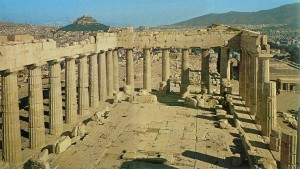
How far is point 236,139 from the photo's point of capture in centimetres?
2092

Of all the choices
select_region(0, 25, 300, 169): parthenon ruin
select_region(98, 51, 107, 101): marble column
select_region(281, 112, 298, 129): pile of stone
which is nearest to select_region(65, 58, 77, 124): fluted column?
select_region(0, 25, 300, 169): parthenon ruin

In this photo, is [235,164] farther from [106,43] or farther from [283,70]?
[283,70]

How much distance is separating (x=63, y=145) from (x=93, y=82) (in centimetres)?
1146

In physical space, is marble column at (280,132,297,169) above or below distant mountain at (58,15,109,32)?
below

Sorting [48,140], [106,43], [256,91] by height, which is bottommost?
[48,140]

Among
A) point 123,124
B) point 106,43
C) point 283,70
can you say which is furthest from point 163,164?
point 283,70

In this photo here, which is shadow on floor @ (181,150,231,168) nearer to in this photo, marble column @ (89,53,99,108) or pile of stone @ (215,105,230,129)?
pile of stone @ (215,105,230,129)

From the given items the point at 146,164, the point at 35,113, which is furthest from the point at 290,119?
the point at 35,113

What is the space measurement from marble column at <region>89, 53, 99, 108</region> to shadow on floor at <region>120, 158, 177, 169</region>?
1339cm

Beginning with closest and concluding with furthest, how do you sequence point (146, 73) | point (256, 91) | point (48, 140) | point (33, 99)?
point (33, 99), point (48, 140), point (256, 91), point (146, 73)

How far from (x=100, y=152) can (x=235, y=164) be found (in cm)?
610

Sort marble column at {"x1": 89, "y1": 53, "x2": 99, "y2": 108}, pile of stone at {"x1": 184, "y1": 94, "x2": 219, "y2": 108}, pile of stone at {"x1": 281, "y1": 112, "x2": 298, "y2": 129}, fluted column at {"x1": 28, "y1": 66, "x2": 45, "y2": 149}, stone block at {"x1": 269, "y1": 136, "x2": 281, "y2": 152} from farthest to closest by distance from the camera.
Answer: marble column at {"x1": 89, "y1": 53, "x2": 99, "y2": 108} < pile of stone at {"x1": 184, "y1": 94, "x2": 219, "y2": 108} < pile of stone at {"x1": 281, "y1": 112, "x2": 298, "y2": 129} < fluted column at {"x1": 28, "y1": 66, "x2": 45, "y2": 149} < stone block at {"x1": 269, "y1": 136, "x2": 281, "y2": 152}

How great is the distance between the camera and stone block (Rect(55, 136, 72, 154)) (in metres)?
18.5

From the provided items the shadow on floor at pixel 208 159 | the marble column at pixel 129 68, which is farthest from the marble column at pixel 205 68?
the shadow on floor at pixel 208 159
